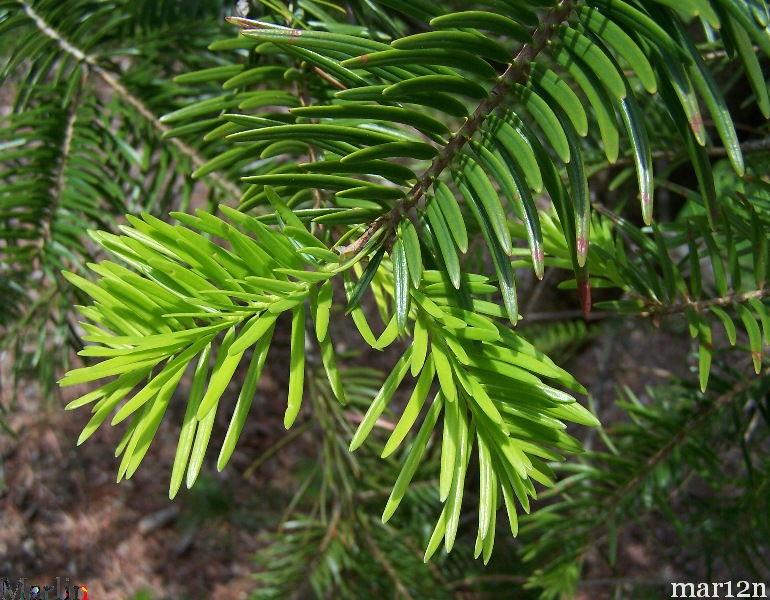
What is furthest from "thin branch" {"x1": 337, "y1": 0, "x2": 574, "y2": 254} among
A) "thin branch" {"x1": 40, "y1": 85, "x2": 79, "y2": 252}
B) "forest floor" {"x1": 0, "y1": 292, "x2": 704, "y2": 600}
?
"forest floor" {"x1": 0, "y1": 292, "x2": 704, "y2": 600}

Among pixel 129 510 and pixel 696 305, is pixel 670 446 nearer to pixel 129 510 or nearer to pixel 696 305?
pixel 696 305

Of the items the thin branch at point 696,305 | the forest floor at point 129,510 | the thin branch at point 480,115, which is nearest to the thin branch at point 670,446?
the thin branch at point 696,305

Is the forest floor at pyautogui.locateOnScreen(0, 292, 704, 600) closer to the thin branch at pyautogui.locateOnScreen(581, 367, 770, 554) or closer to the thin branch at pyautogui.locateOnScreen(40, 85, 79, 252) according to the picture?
the thin branch at pyautogui.locateOnScreen(581, 367, 770, 554)

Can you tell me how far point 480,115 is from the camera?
1.18 ft

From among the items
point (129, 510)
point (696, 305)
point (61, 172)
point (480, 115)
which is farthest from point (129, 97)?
point (129, 510)

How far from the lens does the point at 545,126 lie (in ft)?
1.10

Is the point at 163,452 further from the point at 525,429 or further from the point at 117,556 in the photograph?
the point at 525,429

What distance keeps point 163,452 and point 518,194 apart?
189 cm

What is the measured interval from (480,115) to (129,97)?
1.37 feet

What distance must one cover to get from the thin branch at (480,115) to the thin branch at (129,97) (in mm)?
296

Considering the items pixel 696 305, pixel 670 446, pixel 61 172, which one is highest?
pixel 61 172

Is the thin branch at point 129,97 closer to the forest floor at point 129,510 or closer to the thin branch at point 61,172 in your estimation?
the thin branch at point 61,172

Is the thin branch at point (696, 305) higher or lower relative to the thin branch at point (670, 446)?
higher

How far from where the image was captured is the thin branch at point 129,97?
1.94 ft
